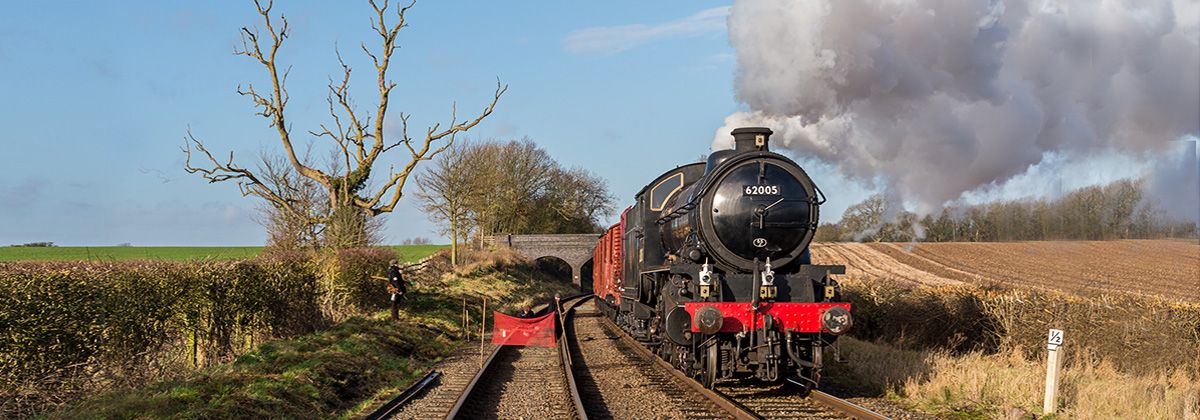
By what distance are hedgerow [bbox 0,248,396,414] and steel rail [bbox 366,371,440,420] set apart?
275 cm

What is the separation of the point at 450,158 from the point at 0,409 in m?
38.2

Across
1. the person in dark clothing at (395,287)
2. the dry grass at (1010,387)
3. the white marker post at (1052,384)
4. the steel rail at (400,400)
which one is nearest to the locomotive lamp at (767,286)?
the dry grass at (1010,387)

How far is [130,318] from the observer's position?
28.6 ft

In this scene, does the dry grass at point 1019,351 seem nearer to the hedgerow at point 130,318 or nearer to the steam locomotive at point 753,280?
the steam locomotive at point 753,280

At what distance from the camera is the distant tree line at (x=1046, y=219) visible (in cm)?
1512

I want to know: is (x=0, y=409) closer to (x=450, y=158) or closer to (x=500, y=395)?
(x=500, y=395)

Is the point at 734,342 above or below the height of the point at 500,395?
above

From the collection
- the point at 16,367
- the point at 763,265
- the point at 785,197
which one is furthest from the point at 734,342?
the point at 16,367

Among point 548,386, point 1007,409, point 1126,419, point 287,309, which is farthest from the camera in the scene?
point 287,309

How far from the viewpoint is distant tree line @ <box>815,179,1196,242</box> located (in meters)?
15.1

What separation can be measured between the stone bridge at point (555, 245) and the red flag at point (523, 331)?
2942 centimetres

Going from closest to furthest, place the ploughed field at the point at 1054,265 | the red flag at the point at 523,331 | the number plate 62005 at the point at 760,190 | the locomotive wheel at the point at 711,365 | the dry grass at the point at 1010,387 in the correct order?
the dry grass at the point at 1010,387, the locomotive wheel at the point at 711,365, the number plate 62005 at the point at 760,190, the red flag at the point at 523,331, the ploughed field at the point at 1054,265

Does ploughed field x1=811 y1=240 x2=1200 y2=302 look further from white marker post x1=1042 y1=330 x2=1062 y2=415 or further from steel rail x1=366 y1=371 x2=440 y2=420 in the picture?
steel rail x1=366 y1=371 x2=440 y2=420

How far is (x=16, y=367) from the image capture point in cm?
673
